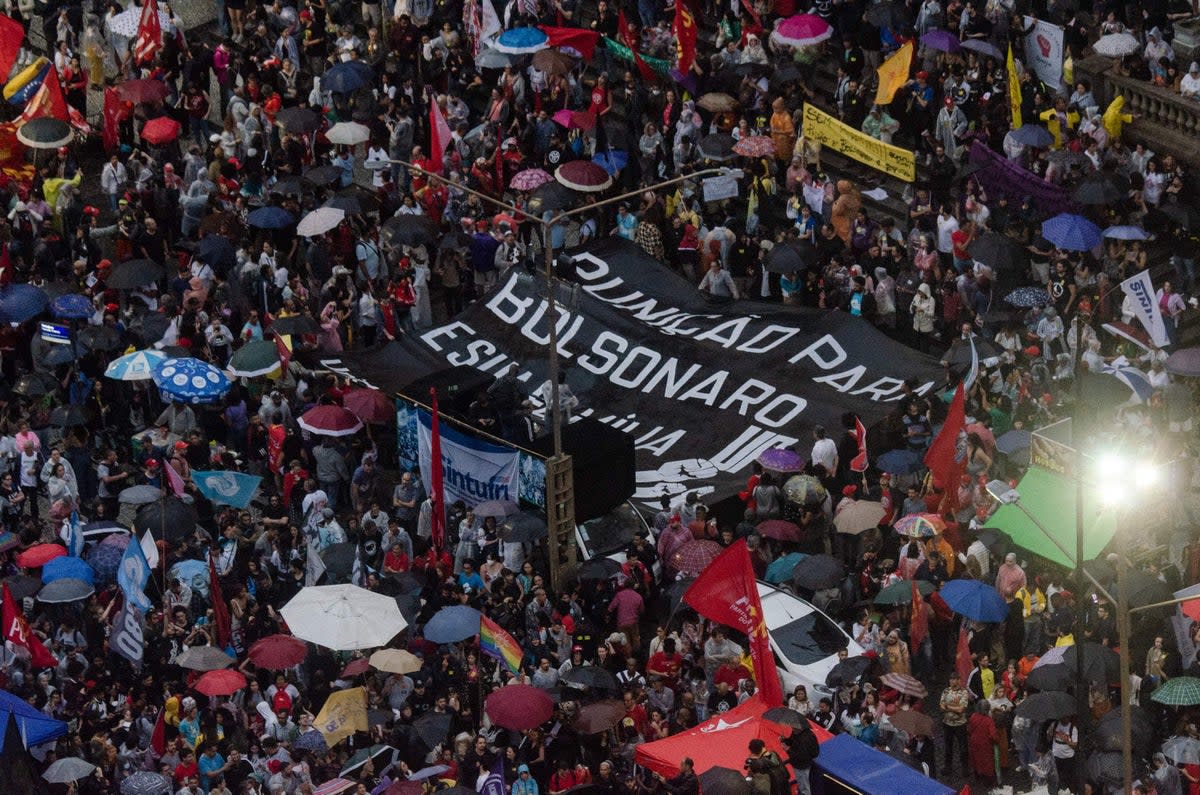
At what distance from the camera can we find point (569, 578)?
134 feet

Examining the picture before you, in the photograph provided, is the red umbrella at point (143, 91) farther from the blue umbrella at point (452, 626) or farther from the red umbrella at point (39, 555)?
the blue umbrella at point (452, 626)

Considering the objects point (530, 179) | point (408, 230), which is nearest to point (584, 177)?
point (530, 179)

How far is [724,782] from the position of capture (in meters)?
33.0

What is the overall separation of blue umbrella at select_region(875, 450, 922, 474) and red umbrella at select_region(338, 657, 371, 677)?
27.3 ft

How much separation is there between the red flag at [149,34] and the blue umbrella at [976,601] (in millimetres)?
22081

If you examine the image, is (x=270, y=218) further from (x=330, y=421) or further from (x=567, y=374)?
(x=567, y=374)

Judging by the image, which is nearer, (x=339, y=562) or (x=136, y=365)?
(x=339, y=562)

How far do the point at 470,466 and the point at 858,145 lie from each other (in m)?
10.1

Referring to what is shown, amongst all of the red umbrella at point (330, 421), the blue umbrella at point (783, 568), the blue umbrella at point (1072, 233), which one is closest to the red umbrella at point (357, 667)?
the blue umbrella at point (783, 568)

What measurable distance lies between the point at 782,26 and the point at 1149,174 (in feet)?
24.9

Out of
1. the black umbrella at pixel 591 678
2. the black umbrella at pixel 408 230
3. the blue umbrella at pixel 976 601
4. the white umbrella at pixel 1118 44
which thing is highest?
the white umbrella at pixel 1118 44

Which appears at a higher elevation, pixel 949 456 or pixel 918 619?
pixel 949 456

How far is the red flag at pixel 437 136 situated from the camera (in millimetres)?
49812

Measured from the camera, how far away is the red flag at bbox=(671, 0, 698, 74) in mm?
50281
